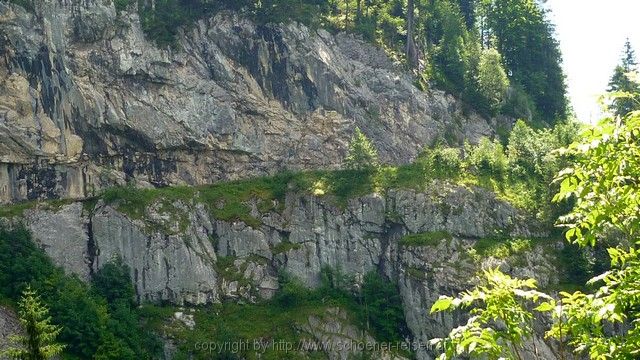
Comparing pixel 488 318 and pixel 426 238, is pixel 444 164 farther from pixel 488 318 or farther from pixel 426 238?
pixel 488 318

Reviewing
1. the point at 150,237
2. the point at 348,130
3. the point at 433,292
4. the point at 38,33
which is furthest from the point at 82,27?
the point at 433,292

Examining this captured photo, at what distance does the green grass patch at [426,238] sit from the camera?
48906 millimetres

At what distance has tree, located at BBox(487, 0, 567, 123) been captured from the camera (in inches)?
2685

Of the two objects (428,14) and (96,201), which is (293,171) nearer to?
(96,201)

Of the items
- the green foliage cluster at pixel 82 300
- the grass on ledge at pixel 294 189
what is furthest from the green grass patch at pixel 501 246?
the green foliage cluster at pixel 82 300

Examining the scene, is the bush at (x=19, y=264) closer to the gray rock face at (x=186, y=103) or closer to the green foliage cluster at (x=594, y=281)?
the gray rock face at (x=186, y=103)

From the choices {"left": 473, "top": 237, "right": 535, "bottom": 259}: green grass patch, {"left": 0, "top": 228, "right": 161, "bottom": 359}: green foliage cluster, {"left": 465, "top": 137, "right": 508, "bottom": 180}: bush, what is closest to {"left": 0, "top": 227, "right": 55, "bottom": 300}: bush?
{"left": 0, "top": 228, "right": 161, "bottom": 359}: green foliage cluster

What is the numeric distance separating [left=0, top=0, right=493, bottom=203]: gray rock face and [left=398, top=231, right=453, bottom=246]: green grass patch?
28.0 ft

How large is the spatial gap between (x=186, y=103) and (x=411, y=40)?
18.8m

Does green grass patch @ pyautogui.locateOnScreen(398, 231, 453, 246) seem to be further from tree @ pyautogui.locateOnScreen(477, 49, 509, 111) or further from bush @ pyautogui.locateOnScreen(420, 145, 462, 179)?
tree @ pyautogui.locateOnScreen(477, 49, 509, 111)

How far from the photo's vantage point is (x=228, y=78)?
2232 inches

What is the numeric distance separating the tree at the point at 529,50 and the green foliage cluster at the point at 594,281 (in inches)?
2476

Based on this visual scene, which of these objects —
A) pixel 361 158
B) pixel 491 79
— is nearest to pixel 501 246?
pixel 361 158

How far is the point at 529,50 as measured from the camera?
230 feet
